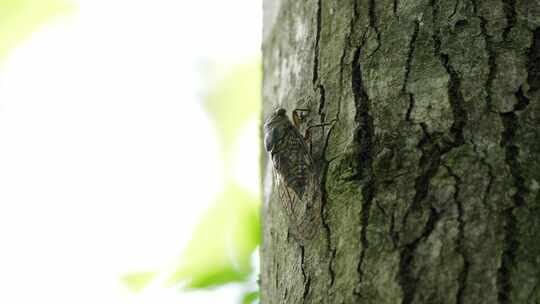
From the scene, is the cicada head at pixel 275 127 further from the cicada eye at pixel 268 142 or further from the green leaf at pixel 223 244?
the green leaf at pixel 223 244

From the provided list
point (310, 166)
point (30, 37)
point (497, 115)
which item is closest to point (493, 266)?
point (497, 115)

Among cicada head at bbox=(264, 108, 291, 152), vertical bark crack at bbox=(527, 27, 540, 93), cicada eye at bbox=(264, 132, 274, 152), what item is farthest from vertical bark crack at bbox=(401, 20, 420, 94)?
cicada eye at bbox=(264, 132, 274, 152)

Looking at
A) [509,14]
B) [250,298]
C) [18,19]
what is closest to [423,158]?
[509,14]

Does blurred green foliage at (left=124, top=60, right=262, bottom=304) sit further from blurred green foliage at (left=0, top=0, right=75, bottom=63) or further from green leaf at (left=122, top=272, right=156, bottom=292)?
blurred green foliage at (left=0, top=0, right=75, bottom=63)

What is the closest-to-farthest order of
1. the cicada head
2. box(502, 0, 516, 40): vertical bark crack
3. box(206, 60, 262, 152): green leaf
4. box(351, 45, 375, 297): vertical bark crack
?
box(351, 45, 375, 297): vertical bark crack → box(502, 0, 516, 40): vertical bark crack → the cicada head → box(206, 60, 262, 152): green leaf

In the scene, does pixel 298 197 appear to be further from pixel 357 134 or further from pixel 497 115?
pixel 497 115

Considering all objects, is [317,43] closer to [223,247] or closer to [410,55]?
[410,55]
